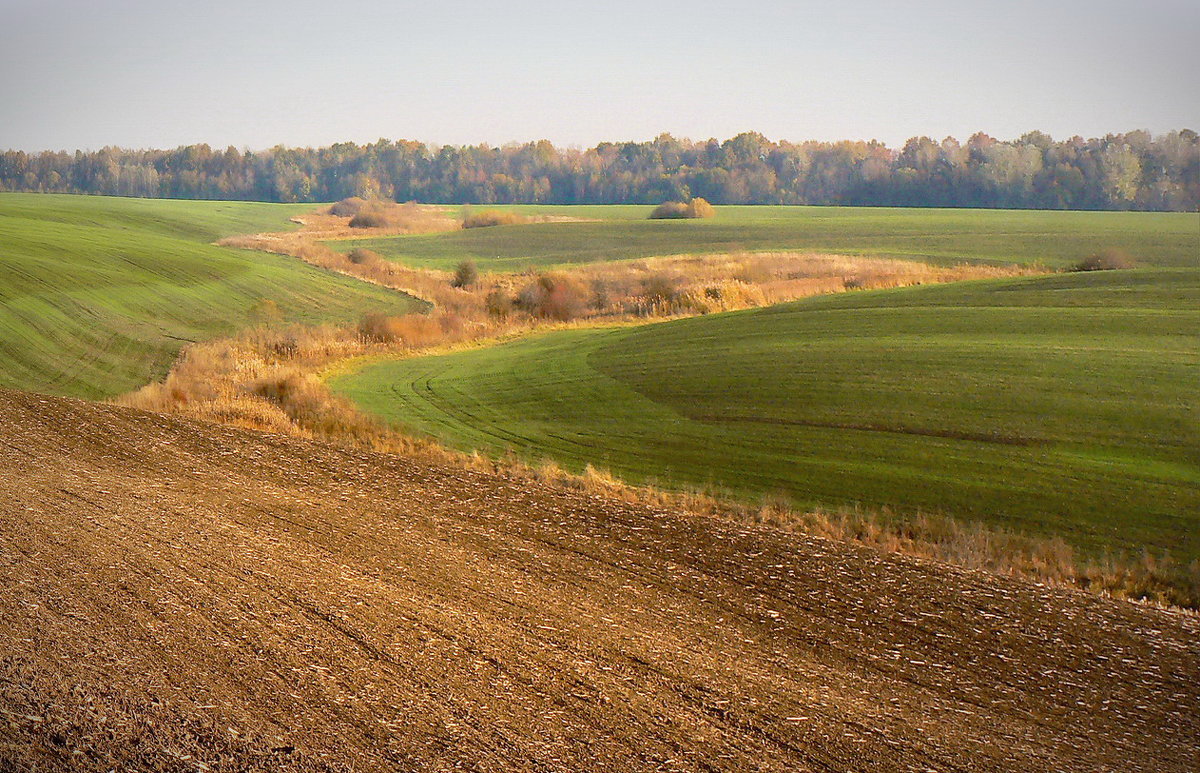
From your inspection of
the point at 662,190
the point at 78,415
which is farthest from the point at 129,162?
the point at 78,415

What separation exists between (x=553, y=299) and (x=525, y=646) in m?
39.6

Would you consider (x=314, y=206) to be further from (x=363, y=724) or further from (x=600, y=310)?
(x=363, y=724)

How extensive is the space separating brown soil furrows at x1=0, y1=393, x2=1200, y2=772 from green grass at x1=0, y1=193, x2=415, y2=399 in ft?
57.1

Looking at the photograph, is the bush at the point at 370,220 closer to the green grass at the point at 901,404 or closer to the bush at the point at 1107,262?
the bush at the point at 1107,262

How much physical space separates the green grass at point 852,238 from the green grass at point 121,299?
19508 mm

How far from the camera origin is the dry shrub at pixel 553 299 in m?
45.0

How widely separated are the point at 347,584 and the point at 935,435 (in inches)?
476

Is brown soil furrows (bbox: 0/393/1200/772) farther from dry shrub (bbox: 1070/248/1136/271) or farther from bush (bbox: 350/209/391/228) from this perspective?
bush (bbox: 350/209/391/228)

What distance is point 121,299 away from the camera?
1401 inches

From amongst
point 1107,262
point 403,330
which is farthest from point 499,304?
point 1107,262

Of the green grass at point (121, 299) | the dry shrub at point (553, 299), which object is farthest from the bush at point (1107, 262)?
the green grass at point (121, 299)

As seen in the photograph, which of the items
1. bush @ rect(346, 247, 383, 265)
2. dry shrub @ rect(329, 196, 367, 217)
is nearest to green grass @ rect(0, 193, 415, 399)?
bush @ rect(346, 247, 383, 265)

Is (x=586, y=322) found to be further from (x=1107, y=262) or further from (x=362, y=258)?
(x=362, y=258)

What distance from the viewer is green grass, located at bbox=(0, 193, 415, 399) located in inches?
1036
